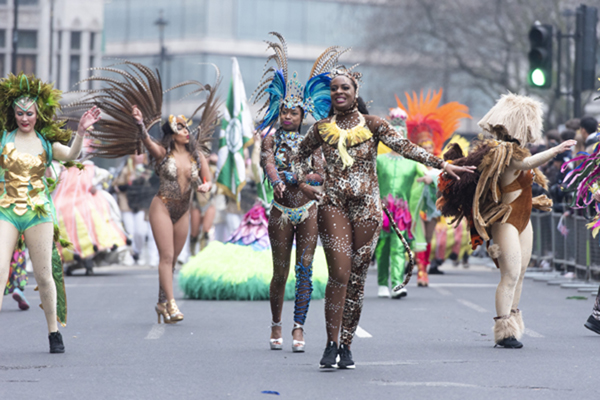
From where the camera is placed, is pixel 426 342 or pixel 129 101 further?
pixel 129 101

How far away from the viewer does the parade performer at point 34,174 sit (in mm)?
7875

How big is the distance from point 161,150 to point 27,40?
47.4 meters

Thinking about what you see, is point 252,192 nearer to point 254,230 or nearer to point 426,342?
point 254,230

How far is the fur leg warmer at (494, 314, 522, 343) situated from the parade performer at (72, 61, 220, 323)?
3099mm

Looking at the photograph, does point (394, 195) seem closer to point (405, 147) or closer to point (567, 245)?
point (567, 245)

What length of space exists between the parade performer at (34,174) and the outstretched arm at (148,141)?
1281 millimetres

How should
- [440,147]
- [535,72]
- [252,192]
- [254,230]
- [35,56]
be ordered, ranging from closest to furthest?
[254,230] < [440,147] < [535,72] < [252,192] < [35,56]

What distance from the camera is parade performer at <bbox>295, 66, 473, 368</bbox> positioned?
6965 mm

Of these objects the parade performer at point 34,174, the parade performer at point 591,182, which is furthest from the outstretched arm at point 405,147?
the parade performer at point 34,174

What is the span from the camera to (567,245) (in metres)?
15.8

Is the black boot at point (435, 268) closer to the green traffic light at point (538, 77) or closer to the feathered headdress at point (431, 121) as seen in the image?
the green traffic light at point (538, 77)

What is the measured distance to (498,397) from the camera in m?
5.98

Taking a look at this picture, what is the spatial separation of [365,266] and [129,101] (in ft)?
13.4

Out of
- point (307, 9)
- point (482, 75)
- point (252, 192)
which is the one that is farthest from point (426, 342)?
point (307, 9)
